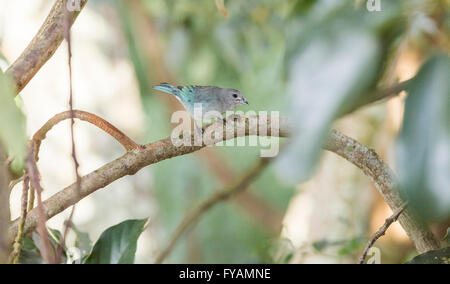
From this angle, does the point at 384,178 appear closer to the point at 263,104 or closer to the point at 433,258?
the point at 433,258

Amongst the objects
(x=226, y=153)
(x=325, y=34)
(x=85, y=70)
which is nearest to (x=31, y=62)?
(x=325, y=34)

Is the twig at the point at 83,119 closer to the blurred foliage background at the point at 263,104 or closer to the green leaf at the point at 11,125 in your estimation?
the blurred foliage background at the point at 263,104

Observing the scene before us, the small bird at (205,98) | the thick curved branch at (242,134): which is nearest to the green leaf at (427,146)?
the thick curved branch at (242,134)

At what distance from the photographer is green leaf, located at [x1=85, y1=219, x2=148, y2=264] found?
875 mm

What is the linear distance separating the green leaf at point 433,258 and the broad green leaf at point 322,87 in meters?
0.41

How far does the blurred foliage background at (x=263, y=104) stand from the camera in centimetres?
44

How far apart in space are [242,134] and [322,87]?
1.68 ft

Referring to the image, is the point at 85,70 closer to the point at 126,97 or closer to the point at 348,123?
the point at 126,97

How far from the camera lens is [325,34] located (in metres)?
0.49

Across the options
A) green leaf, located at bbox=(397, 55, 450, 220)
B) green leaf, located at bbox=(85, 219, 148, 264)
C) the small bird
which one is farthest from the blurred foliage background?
green leaf, located at bbox=(85, 219, 148, 264)

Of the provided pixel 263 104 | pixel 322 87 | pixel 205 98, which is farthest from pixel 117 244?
pixel 205 98

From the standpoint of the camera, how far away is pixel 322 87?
444 mm
